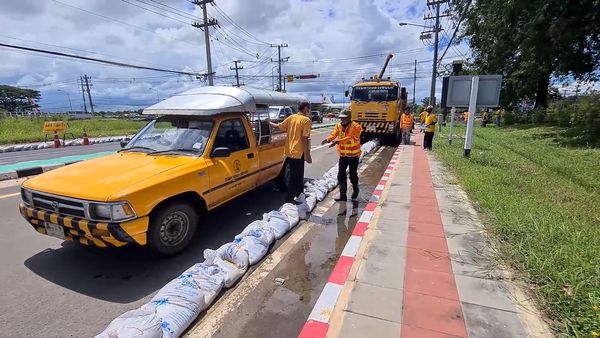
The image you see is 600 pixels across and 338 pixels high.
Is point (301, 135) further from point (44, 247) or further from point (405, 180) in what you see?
point (44, 247)

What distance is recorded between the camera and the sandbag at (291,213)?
4757mm

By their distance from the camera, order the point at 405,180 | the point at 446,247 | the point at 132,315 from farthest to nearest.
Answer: the point at 405,180
the point at 446,247
the point at 132,315

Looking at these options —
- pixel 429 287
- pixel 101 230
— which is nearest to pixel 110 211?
pixel 101 230

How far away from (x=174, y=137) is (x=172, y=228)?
1425 mm

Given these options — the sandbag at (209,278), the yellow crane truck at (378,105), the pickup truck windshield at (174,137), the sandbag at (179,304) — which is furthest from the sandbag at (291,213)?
the yellow crane truck at (378,105)

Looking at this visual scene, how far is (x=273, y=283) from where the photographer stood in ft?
10.9

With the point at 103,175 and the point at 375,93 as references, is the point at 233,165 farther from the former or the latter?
the point at 375,93

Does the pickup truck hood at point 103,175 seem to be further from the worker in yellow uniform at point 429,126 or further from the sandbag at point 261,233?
the worker in yellow uniform at point 429,126

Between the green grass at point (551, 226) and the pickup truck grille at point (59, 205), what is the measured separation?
429 centimetres

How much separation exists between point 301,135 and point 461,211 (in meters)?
2.80

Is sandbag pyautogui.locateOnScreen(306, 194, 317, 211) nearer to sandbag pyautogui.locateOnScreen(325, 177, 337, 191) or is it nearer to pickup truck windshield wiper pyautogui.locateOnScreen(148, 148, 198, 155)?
sandbag pyautogui.locateOnScreen(325, 177, 337, 191)

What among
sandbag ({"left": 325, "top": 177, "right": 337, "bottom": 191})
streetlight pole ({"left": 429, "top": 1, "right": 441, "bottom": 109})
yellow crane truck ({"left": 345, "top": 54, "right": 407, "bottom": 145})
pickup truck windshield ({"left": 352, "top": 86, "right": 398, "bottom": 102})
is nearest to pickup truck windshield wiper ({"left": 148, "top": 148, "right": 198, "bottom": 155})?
sandbag ({"left": 325, "top": 177, "right": 337, "bottom": 191})

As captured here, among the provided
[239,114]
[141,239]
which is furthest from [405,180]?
[141,239]

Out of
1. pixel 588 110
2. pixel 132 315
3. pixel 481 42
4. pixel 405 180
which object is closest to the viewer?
pixel 132 315
